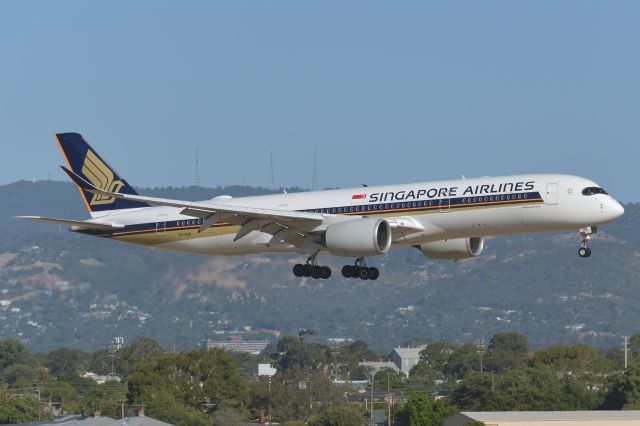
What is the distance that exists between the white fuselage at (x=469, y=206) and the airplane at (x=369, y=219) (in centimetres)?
4

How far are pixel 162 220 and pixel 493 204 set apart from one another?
1640 centimetres

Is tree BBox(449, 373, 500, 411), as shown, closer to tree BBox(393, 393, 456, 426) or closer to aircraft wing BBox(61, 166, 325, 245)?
tree BBox(393, 393, 456, 426)

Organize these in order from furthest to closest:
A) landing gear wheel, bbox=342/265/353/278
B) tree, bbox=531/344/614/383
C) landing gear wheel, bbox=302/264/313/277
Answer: tree, bbox=531/344/614/383, landing gear wheel, bbox=302/264/313/277, landing gear wheel, bbox=342/265/353/278

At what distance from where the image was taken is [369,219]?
53.3 metres

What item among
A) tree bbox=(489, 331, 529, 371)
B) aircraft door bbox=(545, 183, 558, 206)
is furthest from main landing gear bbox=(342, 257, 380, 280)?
tree bbox=(489, 331, 529, 371)

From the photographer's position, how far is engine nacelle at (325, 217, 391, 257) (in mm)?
52469

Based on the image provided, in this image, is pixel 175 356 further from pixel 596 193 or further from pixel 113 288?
pixel 596 193

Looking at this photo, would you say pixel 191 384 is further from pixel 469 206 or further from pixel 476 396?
pixel 469 206

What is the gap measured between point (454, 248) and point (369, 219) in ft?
20.9

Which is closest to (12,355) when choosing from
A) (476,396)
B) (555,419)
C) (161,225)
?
(476,396)

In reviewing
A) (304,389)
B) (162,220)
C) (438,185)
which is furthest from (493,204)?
(304,389)

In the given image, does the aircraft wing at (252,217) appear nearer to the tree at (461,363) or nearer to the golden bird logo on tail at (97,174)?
the golden bird logo on tail at (97,174)

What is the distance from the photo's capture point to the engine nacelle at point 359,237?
2066 inches

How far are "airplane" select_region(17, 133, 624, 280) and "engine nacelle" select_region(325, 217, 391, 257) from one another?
4cm
